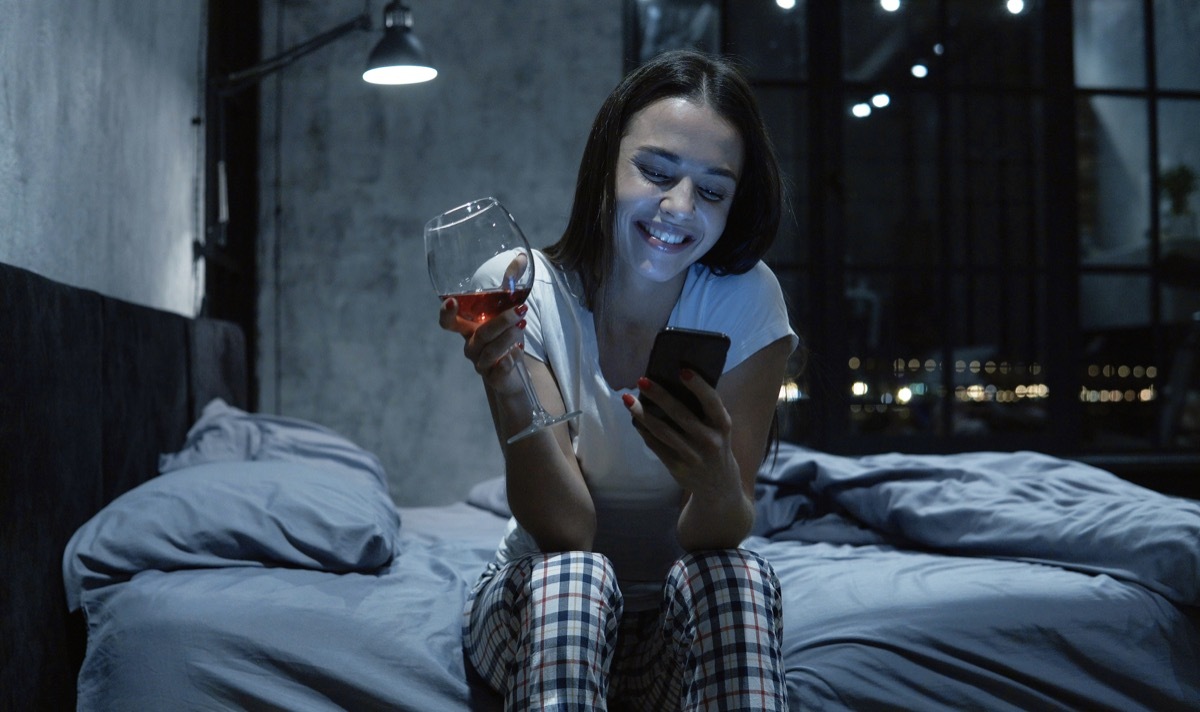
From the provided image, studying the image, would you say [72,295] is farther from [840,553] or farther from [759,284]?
[840,553]

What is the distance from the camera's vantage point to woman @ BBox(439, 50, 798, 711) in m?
1.18

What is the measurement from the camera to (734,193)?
1.47 meters

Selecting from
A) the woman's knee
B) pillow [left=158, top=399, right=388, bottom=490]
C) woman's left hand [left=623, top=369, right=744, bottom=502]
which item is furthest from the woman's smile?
pillow [left=158, top=399, right=388, bottom=490]

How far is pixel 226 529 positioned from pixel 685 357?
95cm

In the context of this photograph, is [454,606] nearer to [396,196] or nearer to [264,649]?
[264,649]

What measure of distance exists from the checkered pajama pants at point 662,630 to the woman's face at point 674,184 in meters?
0.41

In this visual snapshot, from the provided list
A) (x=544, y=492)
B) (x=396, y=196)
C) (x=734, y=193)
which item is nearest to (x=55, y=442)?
(x=544, y=492)

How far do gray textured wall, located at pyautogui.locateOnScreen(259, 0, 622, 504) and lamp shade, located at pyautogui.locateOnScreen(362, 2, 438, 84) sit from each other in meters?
0.84

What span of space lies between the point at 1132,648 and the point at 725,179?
1011 mm

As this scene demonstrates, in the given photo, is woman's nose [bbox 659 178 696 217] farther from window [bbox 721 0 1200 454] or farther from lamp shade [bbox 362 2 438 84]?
window [bbox 721 0 1200 454]

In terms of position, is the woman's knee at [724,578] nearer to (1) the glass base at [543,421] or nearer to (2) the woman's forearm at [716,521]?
(2) the woman's forearm at [716,521]

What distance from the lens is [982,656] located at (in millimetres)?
1627

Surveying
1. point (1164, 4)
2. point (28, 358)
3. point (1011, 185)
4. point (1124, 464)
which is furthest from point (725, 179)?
point (1011, 185)

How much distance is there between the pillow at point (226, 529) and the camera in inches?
63.8
